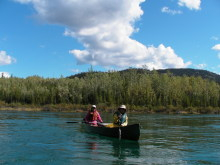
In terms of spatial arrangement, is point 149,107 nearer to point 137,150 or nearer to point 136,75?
point 136,75

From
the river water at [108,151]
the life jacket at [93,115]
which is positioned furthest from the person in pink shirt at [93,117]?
the river water at [108,151]

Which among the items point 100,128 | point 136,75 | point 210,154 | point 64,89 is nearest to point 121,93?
point 136,75

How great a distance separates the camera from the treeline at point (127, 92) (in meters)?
73.8

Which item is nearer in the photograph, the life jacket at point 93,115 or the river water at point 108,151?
the river water at point 108,151

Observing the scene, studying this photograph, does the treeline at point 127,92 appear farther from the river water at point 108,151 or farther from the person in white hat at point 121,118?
the river water at point 108,151

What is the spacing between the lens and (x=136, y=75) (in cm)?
8562

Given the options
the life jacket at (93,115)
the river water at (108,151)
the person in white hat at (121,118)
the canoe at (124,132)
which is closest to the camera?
the river water at (108,151)

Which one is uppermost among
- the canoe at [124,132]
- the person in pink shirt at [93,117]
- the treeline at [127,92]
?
the treeline at [127,92]

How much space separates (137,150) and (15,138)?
8.39 meters

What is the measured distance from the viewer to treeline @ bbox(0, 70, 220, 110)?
73812 mm

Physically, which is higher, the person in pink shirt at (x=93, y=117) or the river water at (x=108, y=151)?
the person in pink shirt at (x=93, y=117)

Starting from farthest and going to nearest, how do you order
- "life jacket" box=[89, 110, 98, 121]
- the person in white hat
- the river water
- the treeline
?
the treeline
"life jacket" box=[89, 110, 98, 121]
the person in white hat
the river water

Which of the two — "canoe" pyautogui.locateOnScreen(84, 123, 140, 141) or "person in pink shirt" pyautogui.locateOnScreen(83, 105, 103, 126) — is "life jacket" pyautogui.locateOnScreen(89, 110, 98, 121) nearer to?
"person in pink shirt" pyautogui.locateOnScreen(83, 105, 103, 126)

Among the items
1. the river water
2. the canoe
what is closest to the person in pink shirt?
the canoe
